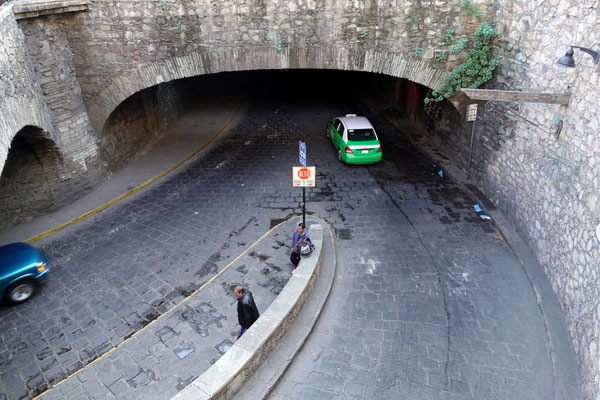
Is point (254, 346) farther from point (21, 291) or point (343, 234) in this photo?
point (21, 291)

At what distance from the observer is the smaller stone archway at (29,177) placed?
1018 centimetres

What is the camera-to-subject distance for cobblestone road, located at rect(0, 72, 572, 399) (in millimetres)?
6324

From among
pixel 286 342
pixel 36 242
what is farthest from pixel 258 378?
pixel 36 242

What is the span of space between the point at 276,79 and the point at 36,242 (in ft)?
58.1

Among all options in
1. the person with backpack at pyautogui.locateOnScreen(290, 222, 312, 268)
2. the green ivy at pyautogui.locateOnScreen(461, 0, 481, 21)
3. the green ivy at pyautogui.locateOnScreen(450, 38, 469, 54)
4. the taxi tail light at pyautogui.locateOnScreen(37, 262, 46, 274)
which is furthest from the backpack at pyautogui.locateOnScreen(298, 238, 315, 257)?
the green ivy at pyautogui.locateOnScreen(461, 0, 481, 21)

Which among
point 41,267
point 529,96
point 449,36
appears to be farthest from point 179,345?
point 449,36

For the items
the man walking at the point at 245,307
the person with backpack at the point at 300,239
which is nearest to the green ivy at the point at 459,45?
the person with backpack at the point at 300,239

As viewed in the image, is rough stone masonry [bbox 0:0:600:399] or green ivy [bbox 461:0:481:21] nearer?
rough stone masonry [bbox 0:0:600:399]

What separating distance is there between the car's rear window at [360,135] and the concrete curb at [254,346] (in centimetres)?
652

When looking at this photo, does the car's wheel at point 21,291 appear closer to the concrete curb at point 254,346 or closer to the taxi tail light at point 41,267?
the taxi tail light at point 41,267

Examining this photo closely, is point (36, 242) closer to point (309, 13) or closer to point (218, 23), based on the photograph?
point (218, 23)

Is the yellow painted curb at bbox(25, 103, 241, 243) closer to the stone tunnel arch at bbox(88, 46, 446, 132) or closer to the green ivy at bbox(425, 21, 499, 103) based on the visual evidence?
the stone tunnel arch at bbox(88, 46, 446, 132)

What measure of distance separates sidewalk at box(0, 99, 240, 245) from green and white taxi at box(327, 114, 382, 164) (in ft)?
17.2

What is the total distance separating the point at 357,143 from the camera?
43.0ft
